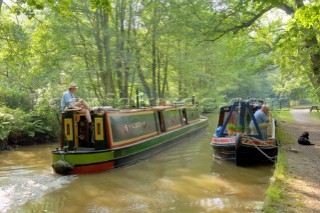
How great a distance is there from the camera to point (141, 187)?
8.09 metres

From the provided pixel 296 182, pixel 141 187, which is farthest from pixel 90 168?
pixel 296 182

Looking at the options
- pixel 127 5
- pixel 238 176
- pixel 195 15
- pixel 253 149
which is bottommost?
pixel 238 176

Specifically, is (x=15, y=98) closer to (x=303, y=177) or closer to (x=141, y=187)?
(x=141, y=187)

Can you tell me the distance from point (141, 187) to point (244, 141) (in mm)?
3285

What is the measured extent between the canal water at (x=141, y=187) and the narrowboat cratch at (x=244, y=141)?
306mm

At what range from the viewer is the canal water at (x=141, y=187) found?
6.63 metres

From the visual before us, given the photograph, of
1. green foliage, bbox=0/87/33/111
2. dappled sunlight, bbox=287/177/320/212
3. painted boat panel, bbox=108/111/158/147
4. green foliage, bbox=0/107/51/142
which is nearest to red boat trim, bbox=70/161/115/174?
painted boat panel, bbox=108/111/158/147

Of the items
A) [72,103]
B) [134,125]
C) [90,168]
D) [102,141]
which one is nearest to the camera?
[90,168]

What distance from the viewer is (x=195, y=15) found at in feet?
49.8

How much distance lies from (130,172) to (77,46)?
35.2 ft

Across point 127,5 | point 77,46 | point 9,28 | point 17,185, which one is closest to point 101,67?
→ point 77,46

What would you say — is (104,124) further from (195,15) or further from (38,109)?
(195,15)

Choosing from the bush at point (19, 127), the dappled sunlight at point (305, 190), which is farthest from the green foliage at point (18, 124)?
the dappled sunlight at point (305, 190)

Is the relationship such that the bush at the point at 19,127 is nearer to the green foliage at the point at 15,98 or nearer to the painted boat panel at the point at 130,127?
the green foliage at the point at 15,98
